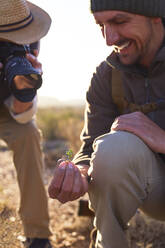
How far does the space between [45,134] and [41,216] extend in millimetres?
5836

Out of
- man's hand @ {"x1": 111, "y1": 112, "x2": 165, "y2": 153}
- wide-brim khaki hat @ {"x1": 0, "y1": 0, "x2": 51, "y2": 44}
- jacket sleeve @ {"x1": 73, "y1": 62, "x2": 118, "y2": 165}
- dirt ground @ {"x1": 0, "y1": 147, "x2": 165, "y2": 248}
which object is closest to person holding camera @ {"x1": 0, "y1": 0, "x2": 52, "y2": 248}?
wide-brim khaki hat @ {"x1": 0, "y1": 0, "x2": 51, "y2": 44}

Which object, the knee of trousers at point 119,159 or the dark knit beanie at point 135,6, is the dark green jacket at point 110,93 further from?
the knee of trousers at point 119,159

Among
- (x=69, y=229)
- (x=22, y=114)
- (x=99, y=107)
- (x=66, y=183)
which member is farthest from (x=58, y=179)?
(x=69, y=229)

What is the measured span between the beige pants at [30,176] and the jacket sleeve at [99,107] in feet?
2.10

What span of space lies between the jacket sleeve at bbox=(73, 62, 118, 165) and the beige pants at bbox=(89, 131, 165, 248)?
480 millimetres

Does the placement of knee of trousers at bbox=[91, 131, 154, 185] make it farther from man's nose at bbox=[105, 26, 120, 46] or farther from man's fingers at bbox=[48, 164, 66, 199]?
man's nose at bbox=[105, 26, 120, 46]

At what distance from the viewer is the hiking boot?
262cm

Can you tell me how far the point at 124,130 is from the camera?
1.68m

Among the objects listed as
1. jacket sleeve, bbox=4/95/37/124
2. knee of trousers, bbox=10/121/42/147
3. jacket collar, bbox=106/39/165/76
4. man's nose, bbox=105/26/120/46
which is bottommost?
knee of trousers, bbox=10/121/42/147

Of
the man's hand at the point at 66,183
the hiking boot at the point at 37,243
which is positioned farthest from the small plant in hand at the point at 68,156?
the hiking boot at the point at 37,243

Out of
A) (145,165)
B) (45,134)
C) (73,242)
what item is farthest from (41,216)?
(45,134)

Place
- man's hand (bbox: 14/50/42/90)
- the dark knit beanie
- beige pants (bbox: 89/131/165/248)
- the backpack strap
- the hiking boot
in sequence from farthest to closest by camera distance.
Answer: the hiking boot < man's hand (bbox: 14/50/42/90) < the backpack strap < the dark knit beanie < beige pants (bbox: 89/131/165/248)

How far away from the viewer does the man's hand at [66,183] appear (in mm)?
1570

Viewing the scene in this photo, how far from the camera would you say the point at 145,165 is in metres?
1.65
